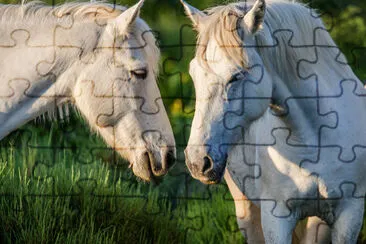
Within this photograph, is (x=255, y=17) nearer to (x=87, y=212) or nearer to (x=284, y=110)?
(x=284, y=110)

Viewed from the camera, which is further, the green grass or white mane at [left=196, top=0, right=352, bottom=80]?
the green grass

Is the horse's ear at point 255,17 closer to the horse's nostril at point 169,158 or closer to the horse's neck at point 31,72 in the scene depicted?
the horse's nostril at point 169,158

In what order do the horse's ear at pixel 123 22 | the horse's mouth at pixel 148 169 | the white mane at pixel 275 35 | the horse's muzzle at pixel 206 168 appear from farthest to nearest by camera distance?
the horse's mouth at pixel 148 169 < the horse's ear at pixel 123 22 < the white mane at pixel 275 35 < the horse's muzzle at pixel 206 168

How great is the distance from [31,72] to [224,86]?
1264 millimetres

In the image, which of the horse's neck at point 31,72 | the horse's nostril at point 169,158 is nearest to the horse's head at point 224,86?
the horse's nostril at point 169,158

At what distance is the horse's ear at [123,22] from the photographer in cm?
599

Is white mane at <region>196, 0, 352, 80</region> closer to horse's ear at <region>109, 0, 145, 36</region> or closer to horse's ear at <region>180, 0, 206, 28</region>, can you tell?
horse's ear at <region>180, 0, 206, 28</region>

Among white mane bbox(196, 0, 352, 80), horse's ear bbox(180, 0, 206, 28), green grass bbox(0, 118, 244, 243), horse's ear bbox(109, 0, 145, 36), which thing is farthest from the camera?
green grass bbox(0, 118, 244, 243)

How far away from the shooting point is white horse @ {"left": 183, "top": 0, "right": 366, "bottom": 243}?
5.37 metres

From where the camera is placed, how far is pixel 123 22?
6.04 m

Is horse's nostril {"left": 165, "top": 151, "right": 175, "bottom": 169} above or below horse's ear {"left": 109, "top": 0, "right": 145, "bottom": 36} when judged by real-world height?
below

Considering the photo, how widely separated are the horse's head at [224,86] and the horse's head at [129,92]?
25.9 inches

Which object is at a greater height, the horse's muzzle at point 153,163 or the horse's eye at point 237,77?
the horse's eye at point 237,77
